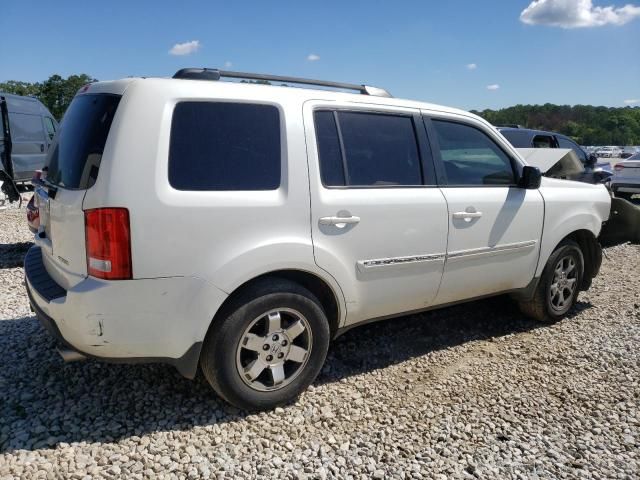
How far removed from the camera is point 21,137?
930 centimetres

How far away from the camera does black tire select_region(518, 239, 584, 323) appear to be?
462 cm

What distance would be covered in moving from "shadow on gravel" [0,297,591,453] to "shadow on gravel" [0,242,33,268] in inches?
103

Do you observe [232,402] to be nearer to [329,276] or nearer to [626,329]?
[329,276]

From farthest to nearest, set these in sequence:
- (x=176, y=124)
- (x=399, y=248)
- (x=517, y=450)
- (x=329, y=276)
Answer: (x=399, y=248) → (x=329, y=276) → (x=517, y=450) → (x=176, y=124)

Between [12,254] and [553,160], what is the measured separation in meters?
7.11

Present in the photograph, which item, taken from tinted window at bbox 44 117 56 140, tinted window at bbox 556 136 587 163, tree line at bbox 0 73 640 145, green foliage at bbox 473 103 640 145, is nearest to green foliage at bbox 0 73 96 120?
tree line at bbox 0 73 640 145

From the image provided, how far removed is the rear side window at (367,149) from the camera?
3238mm

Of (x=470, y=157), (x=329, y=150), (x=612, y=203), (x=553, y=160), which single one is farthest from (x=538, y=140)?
(x=329, y=150)

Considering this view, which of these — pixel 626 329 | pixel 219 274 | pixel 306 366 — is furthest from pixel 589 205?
pixel 219 274

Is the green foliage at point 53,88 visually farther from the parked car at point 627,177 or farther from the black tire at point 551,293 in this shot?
the black tire at point 551,293

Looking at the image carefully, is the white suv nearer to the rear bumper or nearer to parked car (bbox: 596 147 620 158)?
the rear bumper

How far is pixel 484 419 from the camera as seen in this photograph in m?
3.23

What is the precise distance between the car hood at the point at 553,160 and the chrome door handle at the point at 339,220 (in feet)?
11.6

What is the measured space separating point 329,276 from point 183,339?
93 cm
